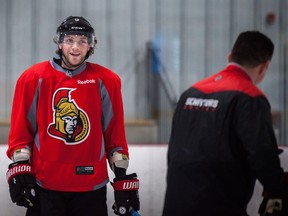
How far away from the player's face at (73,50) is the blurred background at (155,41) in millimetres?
1472

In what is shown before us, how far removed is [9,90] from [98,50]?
0.57 m

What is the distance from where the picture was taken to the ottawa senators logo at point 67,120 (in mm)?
2205

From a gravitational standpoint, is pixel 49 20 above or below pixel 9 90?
above

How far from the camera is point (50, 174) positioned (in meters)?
2.21

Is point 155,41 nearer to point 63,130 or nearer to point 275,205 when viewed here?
point 63,130

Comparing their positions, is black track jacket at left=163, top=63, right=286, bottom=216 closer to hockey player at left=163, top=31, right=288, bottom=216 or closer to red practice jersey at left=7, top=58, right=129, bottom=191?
hockey player at left=163, top=31, right=288, bottom=216

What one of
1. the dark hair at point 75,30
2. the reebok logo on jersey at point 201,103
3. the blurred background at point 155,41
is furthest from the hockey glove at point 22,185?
the blurred background at point 155,41

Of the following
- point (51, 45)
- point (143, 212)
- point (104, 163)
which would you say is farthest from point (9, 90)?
point (104, 163)

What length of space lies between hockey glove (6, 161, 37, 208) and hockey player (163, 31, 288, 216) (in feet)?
1.75

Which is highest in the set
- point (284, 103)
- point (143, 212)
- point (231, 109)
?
point (231, 109)

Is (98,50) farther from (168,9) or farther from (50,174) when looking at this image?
(50,174)

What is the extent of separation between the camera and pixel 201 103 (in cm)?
178

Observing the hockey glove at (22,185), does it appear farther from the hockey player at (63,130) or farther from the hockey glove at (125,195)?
the hockey glove at (125,195)

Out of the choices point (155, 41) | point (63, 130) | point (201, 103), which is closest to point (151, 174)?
point (63, 130)
